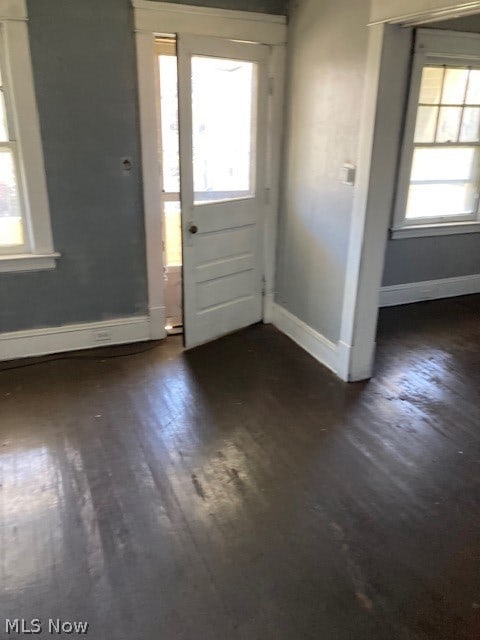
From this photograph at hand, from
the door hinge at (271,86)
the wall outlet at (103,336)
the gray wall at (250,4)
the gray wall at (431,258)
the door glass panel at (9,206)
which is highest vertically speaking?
the gray wall at (250,4)

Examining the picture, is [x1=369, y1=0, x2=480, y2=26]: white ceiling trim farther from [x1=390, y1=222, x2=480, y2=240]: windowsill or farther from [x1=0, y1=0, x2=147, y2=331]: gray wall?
[x1=390, y1=222, x2=480, y2=240]: windowsill

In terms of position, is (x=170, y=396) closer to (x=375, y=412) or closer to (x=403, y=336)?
(x=375, y=412)

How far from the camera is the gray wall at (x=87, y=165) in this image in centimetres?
305

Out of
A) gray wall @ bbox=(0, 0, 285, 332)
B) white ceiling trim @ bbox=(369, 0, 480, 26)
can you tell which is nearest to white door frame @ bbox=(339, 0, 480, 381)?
white ceiling trim @ bbox=(369, 0, 480, 26)

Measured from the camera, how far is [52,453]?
258 centimetres

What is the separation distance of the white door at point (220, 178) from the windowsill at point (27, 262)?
0.88m

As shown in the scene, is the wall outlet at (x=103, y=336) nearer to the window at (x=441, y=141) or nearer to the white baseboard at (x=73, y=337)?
→ the white baseboard at (x=73, y=337)

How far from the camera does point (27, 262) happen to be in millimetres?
3344

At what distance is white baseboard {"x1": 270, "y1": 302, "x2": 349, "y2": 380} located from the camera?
132 inches

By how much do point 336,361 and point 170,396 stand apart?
1.11 meters

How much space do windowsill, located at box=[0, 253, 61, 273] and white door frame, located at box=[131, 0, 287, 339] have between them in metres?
0.65

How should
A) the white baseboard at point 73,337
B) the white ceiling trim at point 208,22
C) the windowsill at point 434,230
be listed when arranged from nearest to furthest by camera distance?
the white ceiling trim at point 208,22 → the white baseboard at point 73,337 → the windowsill at point 434,230

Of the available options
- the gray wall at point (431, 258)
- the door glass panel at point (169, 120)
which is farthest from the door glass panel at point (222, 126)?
the gray wall at point (431, 258)

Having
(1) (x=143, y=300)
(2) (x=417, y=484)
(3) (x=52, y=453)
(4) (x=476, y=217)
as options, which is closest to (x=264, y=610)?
(2) (x=417, y=484)
